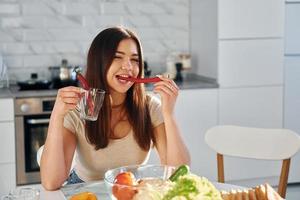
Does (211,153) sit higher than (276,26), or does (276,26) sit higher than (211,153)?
(276,26)

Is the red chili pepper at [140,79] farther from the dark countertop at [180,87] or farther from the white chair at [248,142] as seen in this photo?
the dark countertop at [180,87]

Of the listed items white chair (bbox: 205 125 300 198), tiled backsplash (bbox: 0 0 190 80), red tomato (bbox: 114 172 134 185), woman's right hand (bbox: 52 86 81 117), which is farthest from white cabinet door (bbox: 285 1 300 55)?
red tomato (bbox: 114 172 134 185)

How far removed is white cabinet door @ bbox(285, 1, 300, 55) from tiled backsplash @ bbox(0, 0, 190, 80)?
833 millimetres

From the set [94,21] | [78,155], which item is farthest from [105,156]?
[94,21]

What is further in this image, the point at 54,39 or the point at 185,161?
the point at 54,39

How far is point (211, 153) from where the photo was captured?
428 centimetres

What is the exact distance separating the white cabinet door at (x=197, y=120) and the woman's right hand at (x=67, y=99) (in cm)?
207

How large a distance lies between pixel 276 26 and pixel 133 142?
7.47 ft

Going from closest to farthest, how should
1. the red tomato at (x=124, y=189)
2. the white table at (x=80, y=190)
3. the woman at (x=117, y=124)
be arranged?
the red tomato at (x=124, y=189) < the white table at (x=80, y=190) < the woman at (x=117, y=124)

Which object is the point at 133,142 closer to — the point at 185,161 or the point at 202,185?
the point at 185,161

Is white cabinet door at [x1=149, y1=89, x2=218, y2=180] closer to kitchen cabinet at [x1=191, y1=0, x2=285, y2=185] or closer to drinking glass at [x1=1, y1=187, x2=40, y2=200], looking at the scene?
kitchen cabinet at [x1=191, y1=0, x2=285, y2=185]

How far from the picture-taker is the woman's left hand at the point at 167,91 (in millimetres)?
2297

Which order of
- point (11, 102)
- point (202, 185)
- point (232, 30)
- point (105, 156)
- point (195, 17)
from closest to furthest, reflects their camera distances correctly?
point (202, 185)
point (105, 156)
point (11, 102)
point (232, 30)
point (195, 17)

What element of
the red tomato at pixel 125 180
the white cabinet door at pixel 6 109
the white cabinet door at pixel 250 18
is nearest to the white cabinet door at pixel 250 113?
the white cabinet door at pixel 250 18
